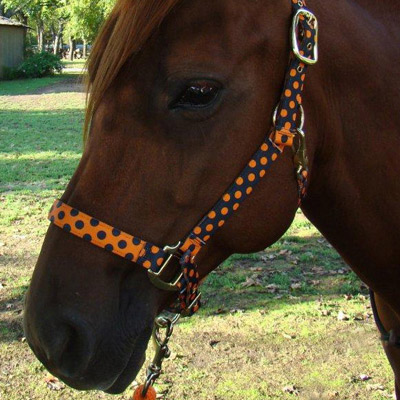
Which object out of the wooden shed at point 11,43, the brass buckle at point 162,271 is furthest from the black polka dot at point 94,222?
the wooden shed at point 11,43

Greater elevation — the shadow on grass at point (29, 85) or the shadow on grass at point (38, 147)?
the shadow on grass at point (38, 147)

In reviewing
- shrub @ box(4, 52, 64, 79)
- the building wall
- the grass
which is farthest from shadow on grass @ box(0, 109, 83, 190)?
the building wall

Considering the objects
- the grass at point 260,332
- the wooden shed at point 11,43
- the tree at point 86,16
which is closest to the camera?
the grass at point 260,332

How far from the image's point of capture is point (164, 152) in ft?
5.10

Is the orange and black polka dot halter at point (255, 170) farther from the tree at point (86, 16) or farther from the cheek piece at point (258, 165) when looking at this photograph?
the tree at point (86, 16)

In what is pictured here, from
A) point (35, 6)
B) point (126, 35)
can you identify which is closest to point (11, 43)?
point (35, 6)

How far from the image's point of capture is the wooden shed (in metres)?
28.4

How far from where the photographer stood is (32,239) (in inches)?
246

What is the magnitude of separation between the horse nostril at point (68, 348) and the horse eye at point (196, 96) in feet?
2.32

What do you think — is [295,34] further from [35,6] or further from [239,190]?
[35,6]

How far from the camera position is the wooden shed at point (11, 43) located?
28438mm

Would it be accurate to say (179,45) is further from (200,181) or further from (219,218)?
(219,218)

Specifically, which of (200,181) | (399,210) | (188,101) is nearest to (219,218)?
(200,181)

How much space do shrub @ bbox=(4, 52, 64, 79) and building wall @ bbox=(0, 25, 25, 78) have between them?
2.10ft
